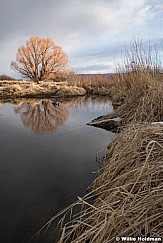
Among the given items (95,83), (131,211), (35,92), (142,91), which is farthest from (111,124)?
(95,83)

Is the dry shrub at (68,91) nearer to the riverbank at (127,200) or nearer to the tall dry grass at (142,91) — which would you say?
the tall dry grass at (142,91)

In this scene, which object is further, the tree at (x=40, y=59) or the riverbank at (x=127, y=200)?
the tree at (x=40, y=59)

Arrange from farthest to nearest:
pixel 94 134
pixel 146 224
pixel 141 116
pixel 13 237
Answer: pixel 94 134, pixel 141 116, pixel 13 237, pixel 146 224

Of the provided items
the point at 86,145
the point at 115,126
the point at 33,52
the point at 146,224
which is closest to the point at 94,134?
the point at 115,126

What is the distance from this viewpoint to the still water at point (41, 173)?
5.48ft

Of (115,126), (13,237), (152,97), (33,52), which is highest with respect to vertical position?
(33,52)

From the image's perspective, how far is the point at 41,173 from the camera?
2404mm

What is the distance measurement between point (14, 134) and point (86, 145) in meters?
1.44

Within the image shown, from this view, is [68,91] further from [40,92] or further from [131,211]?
[131,211]

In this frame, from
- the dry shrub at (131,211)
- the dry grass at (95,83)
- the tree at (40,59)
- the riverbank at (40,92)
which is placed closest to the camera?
the dry shrub at (131,211)

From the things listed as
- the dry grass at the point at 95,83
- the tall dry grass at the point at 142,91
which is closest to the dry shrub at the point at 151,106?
the tall dry grass at the point at 142,91

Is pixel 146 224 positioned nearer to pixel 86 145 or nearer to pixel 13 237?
pixel 13 237

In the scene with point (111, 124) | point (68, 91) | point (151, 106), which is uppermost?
point (68, 91)

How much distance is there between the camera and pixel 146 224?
1067 mm
